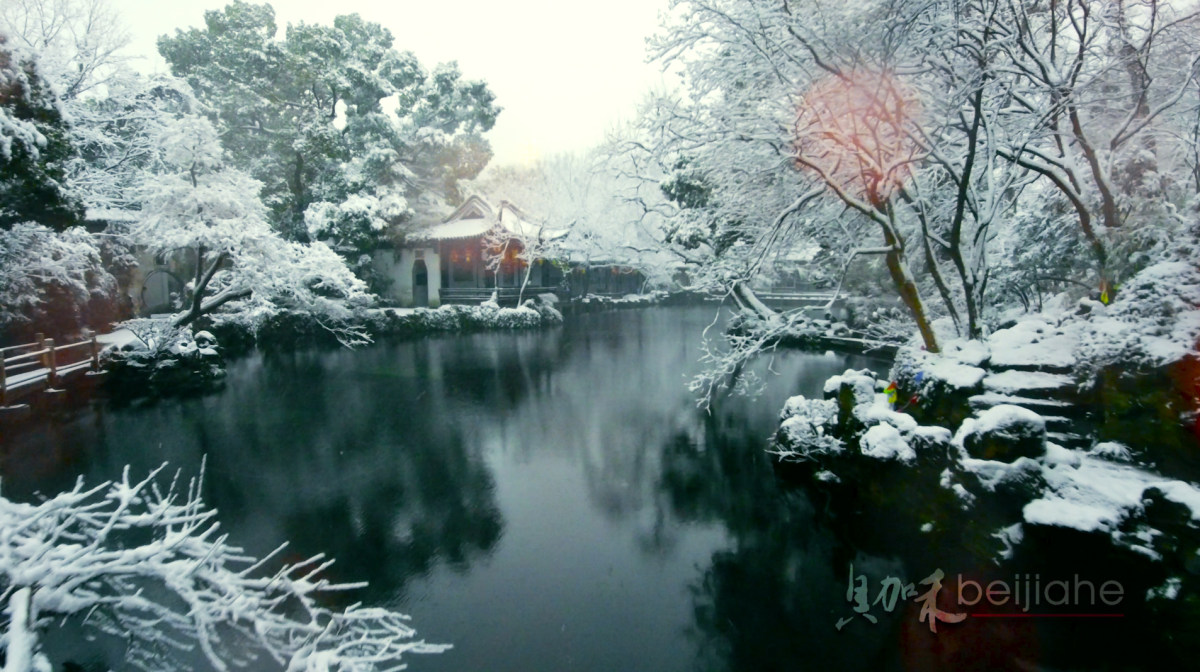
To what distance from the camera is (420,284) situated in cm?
2725

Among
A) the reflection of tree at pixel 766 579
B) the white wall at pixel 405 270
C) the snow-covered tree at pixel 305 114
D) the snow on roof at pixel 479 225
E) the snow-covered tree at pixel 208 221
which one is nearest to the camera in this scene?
the reflection of tree at pixel 766 579

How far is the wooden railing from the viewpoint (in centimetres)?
1042

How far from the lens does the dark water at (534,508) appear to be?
5.02 meters

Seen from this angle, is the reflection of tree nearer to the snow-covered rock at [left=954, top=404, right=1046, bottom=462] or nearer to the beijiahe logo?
the beijiahe logo

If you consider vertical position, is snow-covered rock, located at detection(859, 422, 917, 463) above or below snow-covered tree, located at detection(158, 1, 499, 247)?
below

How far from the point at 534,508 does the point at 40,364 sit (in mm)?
12053

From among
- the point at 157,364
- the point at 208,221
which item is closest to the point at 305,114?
the point at 208,221

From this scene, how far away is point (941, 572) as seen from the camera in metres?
5.78

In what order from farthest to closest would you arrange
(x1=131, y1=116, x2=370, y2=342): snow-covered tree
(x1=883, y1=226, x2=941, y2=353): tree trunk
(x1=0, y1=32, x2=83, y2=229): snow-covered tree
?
(x1=131, y1=116, x2=370, y2=342): snow-covered tree < (x1=883, y1=226, x2=941, y2=353): tree trunk < (x1=0, y1=32, x2=83, y2=229): snow-covered tree

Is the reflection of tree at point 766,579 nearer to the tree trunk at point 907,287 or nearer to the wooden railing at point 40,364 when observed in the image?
the tree trunk at point 907,287

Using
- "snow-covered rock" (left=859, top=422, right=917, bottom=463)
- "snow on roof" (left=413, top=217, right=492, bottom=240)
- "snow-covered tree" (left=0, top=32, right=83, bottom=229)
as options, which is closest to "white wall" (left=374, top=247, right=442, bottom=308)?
"snow on roof" (left=413, top=217, right=492, bottom=240)

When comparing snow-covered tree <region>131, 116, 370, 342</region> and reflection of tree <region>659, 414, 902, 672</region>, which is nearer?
reflection of tree <region>659, 414, 902, 672</region>

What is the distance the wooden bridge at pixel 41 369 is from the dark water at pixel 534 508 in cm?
94

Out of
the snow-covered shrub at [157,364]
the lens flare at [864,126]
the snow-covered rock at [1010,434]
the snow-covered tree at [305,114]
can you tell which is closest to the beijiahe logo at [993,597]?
the snow-covered rock at [1010,434]
